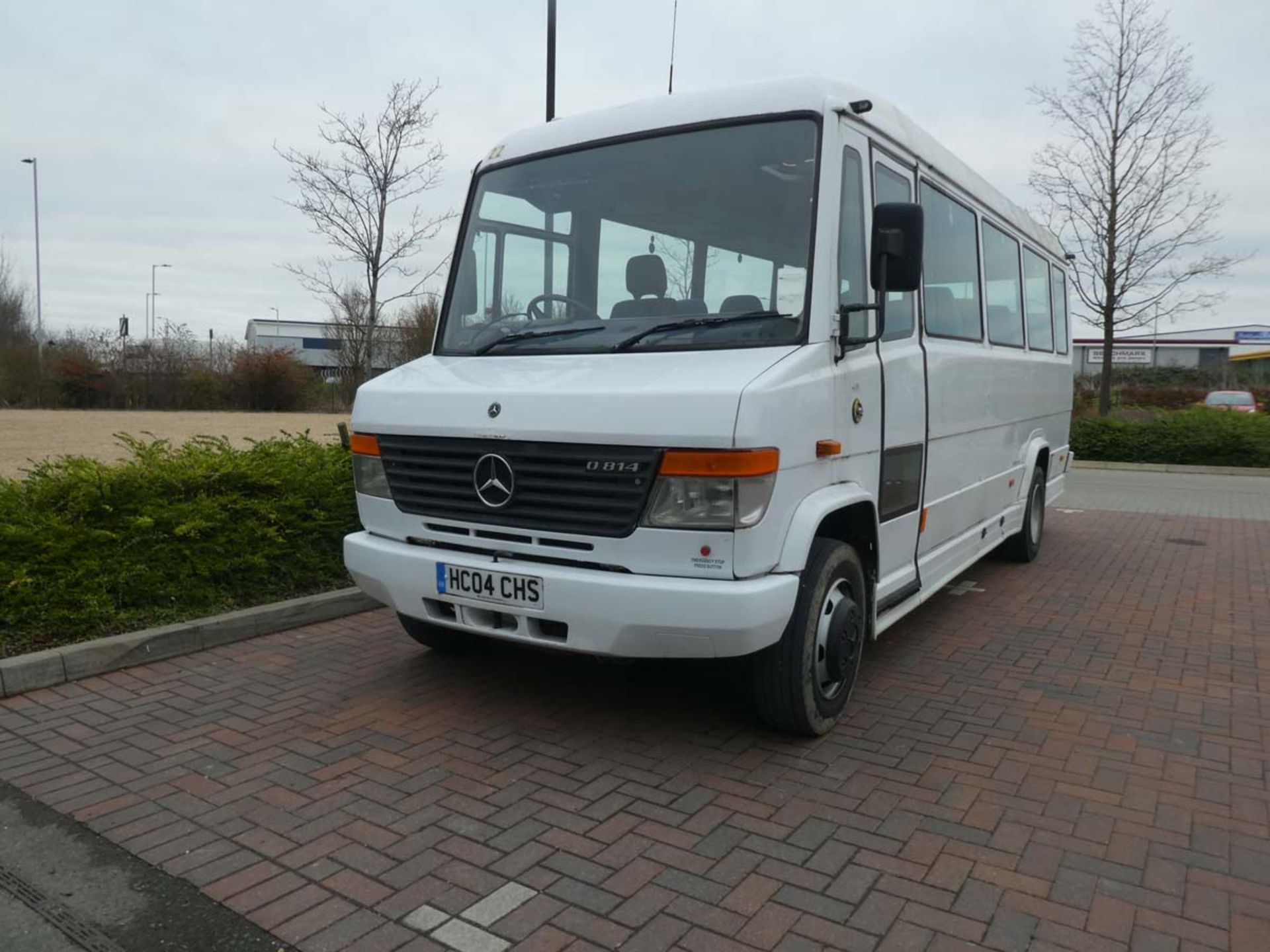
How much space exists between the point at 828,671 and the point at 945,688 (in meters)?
1.16

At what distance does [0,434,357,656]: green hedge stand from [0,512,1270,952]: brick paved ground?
445mm

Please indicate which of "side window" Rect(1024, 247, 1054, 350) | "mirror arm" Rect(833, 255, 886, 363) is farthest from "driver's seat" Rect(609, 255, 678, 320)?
"side window" Rect(1024, 247, 1054, 350)

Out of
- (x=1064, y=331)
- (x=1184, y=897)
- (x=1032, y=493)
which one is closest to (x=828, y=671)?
(x=1184, y=897)

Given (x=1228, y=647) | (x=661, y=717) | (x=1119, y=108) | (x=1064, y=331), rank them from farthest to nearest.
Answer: (x=1119, y=108)
(x=1064, y=331)
(x=1228, y=647)
(x=661, y=717)

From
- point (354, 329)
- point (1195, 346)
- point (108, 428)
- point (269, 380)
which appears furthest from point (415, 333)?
point (1195, 346)

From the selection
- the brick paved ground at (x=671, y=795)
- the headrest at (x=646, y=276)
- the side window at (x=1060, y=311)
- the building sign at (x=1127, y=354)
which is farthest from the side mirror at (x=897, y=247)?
the building sign at (x=1127, y=354)

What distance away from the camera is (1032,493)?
8.45m

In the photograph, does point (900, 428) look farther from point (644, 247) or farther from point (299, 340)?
point (299, 340)

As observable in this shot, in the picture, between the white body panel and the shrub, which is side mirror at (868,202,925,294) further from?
the shrub

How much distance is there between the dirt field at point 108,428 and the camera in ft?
56.1

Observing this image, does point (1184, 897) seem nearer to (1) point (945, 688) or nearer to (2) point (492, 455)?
(1) point (945, 688)

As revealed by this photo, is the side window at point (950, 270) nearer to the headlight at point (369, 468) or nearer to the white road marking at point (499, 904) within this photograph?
the headlight at point (369, 468)

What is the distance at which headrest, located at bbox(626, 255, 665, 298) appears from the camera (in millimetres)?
4414

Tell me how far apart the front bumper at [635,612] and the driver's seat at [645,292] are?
1256mm
